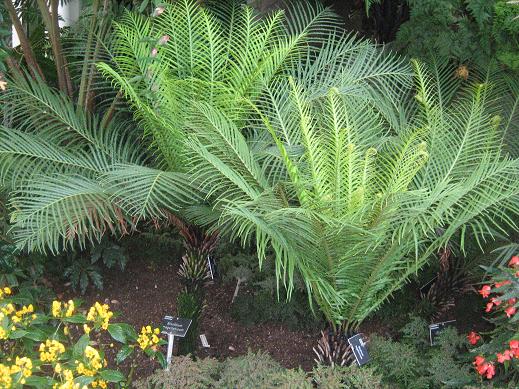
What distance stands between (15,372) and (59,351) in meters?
0.20

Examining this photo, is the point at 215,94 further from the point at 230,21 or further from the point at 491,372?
the point at 491,372

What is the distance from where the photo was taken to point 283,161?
2.95 m

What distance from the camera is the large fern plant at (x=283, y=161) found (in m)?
2.69

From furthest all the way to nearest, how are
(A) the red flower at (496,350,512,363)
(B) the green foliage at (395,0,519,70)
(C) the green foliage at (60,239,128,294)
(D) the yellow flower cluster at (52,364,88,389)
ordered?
(C) the green foliage at (60,239,128,294)
(B) the green foliage at (395,0,519,70)
(A) the red flower at (496,350,512,363)
(D) the yellow flower cluster at (52,364,88,389)

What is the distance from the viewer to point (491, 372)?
8.68ft

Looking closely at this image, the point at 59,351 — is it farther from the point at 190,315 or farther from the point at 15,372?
the point at 190,315

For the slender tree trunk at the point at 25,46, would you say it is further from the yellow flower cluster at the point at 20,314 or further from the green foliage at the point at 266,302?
the green foliage at the point at 266,302

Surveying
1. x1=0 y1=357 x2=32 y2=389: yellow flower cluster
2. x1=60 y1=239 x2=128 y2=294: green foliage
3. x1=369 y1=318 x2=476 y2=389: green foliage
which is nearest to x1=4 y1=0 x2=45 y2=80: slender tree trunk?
x1=60 y1=239 x2=128 y2=294: green foliage

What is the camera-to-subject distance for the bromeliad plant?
245 cm

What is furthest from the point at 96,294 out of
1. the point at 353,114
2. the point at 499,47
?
the point at 499,47

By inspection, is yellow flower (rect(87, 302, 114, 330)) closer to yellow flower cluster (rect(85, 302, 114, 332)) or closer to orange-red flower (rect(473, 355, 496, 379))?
yellow flower cluster (rect(85, 302, 114, 332))

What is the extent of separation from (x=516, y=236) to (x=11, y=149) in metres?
2.43

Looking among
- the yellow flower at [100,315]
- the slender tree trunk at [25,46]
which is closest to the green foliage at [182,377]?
the yellow flower at [100,315]

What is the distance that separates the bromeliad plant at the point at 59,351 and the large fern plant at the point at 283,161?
12.7 inches
